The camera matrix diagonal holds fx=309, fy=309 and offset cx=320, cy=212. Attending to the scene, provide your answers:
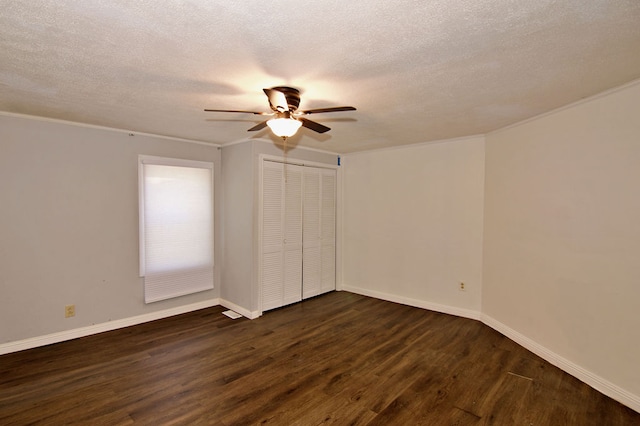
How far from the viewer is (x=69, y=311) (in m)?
3.44

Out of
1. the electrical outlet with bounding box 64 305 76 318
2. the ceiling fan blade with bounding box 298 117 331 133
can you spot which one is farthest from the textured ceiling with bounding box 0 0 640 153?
the electrical outlet with bounding box 64 305 76 318

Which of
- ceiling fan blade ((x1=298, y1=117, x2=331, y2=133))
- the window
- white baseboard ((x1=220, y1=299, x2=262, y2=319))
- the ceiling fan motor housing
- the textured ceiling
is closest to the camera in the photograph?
the textured ceiling

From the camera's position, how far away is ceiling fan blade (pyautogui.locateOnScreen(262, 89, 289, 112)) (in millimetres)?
2170

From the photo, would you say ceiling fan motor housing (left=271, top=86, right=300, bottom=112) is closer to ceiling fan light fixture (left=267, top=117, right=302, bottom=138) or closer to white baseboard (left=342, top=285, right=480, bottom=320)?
ceiling fan light fixture (left=267, top=117, right=302, bottom=138)

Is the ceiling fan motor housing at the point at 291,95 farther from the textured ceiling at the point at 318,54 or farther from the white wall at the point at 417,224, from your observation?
the white wall at the point at 417,224

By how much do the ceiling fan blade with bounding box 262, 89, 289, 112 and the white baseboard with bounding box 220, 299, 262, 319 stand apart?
9.27ft

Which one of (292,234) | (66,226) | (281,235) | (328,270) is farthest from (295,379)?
(66,226)

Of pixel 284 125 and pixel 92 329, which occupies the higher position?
pixel 284 125

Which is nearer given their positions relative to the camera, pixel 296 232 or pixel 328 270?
pixel 296 232

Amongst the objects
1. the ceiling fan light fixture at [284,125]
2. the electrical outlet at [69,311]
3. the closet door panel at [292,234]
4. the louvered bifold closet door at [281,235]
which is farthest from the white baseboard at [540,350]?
the electrical outlet at [69,311]

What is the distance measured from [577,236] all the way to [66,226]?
5.16 metres

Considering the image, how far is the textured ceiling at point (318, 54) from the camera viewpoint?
1.44m

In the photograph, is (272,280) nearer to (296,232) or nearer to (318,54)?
(296,232)

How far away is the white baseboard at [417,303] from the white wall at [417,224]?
0.04 feet
